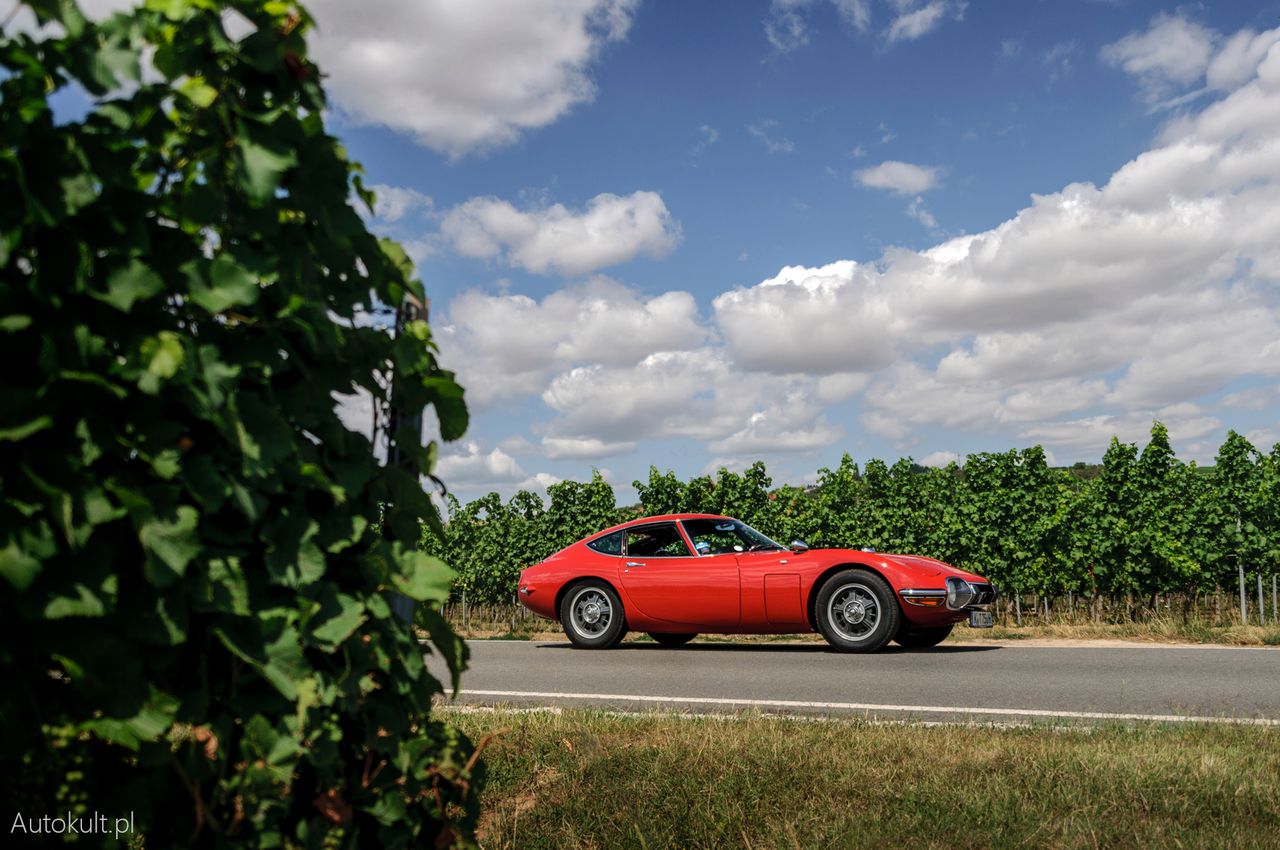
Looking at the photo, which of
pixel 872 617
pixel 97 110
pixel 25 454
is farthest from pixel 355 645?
pixel 872 617

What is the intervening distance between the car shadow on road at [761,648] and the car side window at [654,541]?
116 centimetres

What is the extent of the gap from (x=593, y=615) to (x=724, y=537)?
189 centimetres

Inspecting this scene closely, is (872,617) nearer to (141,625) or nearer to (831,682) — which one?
(831,682)

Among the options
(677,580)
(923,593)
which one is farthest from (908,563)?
(677,580)

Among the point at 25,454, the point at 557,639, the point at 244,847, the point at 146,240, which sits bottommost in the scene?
the point at 557,639

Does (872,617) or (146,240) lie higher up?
(146,240)

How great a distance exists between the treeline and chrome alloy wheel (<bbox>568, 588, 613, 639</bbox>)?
8.28m

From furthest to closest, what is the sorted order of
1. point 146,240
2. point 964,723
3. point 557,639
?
point 557,639
point 964,723
point 146,240

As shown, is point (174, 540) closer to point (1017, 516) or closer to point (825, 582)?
point (825, 582)

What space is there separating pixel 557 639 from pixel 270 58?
12.8m

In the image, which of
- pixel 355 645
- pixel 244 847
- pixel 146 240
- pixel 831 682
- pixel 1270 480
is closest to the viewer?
pixel 146 240

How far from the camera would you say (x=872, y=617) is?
33.8 feet

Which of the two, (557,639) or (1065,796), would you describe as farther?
(557,639)

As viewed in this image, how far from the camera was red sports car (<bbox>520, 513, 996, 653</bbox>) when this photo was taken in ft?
33.2
